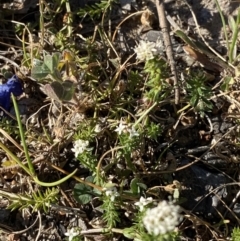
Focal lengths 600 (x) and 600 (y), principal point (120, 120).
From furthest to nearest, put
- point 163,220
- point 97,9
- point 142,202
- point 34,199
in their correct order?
1. point 97,9
2. point 34,199
3. point 142,202
4. point 163,220

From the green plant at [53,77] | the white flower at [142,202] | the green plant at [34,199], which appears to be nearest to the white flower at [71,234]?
the green plant at [34,199]

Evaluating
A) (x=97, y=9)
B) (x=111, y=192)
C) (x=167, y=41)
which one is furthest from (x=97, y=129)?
(x=97, y=9)

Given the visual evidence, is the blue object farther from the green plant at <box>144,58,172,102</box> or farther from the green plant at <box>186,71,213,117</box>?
the green plant at <box>186,71,213,117</box>

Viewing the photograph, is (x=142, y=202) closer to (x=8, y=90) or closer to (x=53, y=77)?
(x=53, y=77)

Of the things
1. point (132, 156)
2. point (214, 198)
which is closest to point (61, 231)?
point (132, 156)

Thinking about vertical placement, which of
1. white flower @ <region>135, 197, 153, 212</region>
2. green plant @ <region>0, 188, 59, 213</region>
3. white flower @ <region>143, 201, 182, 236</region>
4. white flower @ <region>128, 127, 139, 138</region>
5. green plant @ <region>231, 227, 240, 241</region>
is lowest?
green plant @ <region>231, 227, 240, 241</region>

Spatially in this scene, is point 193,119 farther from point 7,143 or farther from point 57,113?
point 7,143

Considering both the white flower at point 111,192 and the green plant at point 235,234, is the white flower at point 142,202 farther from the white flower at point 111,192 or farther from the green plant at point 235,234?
the green plant at point 235,234

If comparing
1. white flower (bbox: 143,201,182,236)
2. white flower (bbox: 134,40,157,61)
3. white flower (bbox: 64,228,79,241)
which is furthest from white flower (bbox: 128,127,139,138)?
white flower (bbox: 143,201,182,236)
